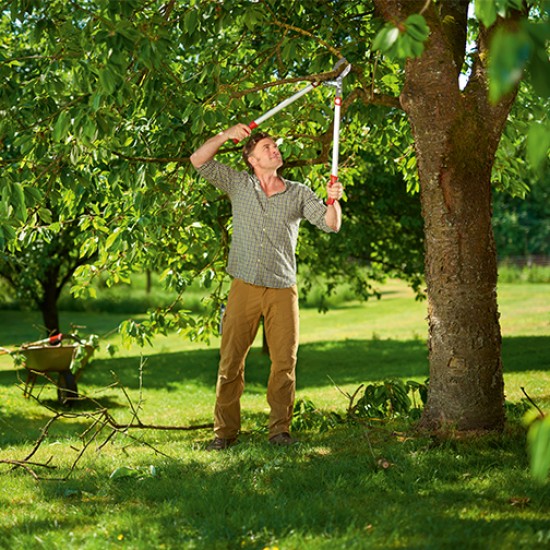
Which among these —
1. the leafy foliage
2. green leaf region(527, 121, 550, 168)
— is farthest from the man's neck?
the leafy foliage

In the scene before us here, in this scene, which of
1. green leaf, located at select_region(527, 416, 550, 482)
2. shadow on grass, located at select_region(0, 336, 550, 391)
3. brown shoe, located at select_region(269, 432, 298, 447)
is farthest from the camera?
shadow on grass, located at select_region(0, 336, 550, 391)

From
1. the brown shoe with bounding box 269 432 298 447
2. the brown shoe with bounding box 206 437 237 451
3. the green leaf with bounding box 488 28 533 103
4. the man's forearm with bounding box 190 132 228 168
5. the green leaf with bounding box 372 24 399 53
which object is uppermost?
the man's forearm with bounding box 190 132 228 168

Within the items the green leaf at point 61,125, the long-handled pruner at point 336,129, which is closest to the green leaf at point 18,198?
the green leaf at point 61,125

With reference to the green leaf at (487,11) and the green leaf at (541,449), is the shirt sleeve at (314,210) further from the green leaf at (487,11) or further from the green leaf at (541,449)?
the green leaf at (541,449)

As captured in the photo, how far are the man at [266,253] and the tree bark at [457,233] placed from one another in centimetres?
72

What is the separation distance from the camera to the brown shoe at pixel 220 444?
555 cm

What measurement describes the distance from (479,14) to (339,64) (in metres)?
3.35

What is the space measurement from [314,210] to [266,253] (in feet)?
1.32

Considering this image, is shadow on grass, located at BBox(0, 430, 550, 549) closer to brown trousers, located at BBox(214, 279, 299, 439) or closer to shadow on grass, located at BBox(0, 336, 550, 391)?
brown trousers, located at BBox(214, 279, 299, 439)

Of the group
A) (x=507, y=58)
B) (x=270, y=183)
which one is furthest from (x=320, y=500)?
(x=507, y=58)

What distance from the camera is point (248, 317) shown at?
542 cm

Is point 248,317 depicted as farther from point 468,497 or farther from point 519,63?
point 519,63

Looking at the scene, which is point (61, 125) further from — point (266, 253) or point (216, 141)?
point (266, 253)

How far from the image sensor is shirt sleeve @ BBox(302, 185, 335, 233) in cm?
527
